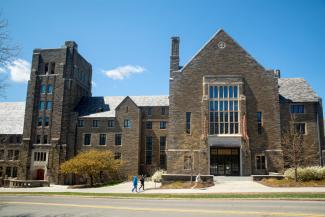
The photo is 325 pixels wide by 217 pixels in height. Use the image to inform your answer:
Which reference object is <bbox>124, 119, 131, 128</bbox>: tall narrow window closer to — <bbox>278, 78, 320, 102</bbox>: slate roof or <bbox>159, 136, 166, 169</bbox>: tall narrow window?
<bbox>159, 136, 166, 169</bbox>: tall narrow window

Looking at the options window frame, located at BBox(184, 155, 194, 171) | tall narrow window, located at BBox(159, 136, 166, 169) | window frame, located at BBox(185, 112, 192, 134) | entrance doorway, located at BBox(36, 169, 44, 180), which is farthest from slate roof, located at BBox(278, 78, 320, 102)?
entrance doorway, located at BBox(36, 169, 44, 180)

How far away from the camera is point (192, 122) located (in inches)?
1581

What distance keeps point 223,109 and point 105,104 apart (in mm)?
26740

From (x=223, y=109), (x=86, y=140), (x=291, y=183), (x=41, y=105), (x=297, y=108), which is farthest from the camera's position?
(x=41, y=105)

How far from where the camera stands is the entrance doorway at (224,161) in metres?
38.7

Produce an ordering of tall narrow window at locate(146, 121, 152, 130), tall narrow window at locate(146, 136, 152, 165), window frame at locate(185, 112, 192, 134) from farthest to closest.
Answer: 1. tall narrow window at locate(146, 121, 152, 130)
2. tall narrow window at locate(146, 136, 152, 165)
3. window frame at locate(185, 112, 192, 134)

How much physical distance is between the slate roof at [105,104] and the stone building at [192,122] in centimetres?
38

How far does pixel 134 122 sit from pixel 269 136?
2338 centimetres

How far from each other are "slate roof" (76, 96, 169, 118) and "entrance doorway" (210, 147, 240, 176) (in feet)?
60.5

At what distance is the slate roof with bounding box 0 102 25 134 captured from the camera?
5859cm

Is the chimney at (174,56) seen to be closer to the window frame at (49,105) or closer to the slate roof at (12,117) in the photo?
the window frame at (49,105)

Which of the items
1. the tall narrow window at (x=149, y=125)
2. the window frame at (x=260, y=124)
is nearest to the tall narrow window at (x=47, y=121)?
the tall narrow window at (x=149, y=125)

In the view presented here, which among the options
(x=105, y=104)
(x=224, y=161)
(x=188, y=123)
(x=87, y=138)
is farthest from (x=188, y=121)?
(x=105, y=104)

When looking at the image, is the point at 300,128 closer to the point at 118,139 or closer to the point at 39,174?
the point at 118,139
